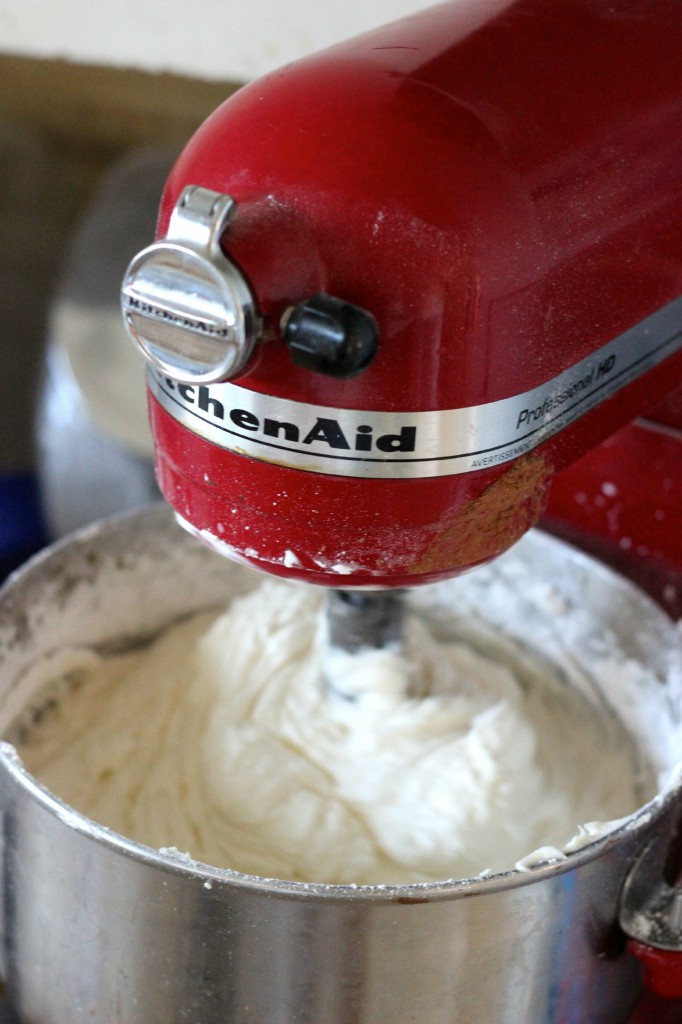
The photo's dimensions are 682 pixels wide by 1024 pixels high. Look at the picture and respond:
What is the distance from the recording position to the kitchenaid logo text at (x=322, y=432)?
0.38 m

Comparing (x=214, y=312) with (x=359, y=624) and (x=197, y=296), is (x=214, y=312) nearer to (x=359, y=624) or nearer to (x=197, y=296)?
(x=197, y=296)

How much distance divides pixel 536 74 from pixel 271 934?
35 cm

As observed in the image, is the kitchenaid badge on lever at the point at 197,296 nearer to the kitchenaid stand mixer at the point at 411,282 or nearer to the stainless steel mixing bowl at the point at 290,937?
the kitchenaid stand mixer at the point at 411,282

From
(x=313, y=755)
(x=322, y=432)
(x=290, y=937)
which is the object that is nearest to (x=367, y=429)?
(x=322, y=432)

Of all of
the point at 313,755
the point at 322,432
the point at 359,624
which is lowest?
the point at 313,755

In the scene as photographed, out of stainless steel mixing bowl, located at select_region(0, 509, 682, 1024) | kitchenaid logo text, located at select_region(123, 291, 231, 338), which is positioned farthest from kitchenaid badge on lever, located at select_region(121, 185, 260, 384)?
stainless steel mixing bowl, located at select_region(0, 509, 682, 1024)

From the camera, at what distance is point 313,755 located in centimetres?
65

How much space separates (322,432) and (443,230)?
3.1 inches

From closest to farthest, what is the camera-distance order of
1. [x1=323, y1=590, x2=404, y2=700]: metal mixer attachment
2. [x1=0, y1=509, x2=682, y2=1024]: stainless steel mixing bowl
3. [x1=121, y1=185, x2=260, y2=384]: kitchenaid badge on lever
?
1. [x1=121, y1=185, x2=260, y2=384]: kitchenaid badge on lever
2. [x1=0, y1=509, x2=682, y2=1024]: stainless steel mixing bowl
3. [x1=323, y1=590, x2=404, y2=700]: metal mixer attachment

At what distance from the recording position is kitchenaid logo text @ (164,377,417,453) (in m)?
0.38

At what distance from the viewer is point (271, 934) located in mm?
459

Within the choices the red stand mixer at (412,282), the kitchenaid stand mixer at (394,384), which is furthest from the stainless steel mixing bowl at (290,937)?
the red stand mixer at (412,282)

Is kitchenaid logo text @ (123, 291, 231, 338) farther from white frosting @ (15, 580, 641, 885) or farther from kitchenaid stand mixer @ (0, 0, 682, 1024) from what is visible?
white frosting @ (15, 580, 641, 885)

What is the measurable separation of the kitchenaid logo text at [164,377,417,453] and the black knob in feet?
0.09
